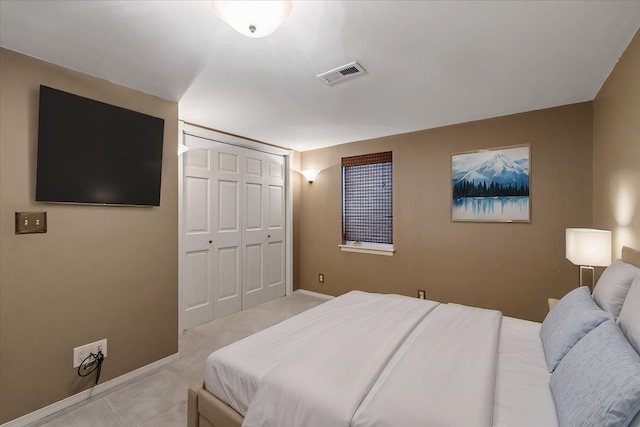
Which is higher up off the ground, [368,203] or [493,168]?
[493,168]

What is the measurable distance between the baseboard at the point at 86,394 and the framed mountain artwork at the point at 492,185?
3.24 metres

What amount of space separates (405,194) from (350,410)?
2.94 m

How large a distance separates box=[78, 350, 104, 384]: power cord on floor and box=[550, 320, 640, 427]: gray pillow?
271 cm

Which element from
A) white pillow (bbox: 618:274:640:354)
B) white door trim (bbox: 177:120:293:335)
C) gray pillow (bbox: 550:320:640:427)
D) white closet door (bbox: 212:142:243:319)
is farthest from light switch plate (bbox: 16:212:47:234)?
white pillow (bbox: 618:274:640:354)

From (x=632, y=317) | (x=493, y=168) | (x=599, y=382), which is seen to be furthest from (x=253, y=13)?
(x=493, y=168)

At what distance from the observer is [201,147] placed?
136 inches

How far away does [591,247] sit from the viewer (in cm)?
209

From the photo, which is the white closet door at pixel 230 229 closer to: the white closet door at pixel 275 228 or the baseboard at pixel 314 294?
the white closet door at pixel 275 228

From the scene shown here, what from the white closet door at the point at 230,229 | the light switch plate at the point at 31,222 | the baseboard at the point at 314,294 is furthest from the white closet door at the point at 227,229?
the light switch plate at the point at 31,222

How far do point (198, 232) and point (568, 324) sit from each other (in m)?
3.32

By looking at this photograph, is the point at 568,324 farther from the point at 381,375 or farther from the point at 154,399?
the point at 154,399

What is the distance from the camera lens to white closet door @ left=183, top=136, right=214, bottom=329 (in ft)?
10.9

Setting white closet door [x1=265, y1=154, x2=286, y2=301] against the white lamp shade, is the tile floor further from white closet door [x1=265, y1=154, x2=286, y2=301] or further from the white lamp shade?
the white lamp shade

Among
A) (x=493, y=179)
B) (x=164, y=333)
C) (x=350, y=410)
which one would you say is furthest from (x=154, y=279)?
(x=493, y=179)
